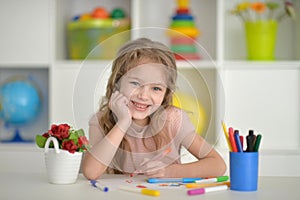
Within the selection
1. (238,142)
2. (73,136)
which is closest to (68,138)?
(73,136)

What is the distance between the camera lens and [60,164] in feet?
4.17

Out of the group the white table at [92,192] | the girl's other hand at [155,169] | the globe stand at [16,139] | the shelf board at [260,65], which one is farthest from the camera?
the globe stand at [16,139]

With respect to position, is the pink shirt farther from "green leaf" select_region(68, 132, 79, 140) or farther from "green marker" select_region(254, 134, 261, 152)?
"green marker" select_region(254, 134, 261, 152)

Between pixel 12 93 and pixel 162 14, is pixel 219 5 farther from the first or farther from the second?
pixel 12 93

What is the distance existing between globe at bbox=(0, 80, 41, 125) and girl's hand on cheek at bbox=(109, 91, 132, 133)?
5.50 ft

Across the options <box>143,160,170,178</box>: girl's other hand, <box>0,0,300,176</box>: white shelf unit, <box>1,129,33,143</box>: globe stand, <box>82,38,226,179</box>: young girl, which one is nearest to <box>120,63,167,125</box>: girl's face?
<box>82,38,226,179</box>: young girl

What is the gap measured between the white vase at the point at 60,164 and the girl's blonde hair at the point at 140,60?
12cm

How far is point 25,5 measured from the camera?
287 centimetres

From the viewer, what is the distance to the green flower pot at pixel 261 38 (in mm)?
2820

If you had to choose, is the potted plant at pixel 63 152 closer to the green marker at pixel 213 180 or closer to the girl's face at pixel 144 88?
the girl's face at pixel 144 88

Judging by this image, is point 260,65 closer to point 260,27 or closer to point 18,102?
point 260,27

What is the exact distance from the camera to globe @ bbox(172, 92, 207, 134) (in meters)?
1.25

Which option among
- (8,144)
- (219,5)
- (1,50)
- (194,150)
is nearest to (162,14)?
(219,5)

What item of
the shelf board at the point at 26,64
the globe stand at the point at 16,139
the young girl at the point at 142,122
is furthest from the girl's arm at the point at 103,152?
the globe stand at the point at 16,139
